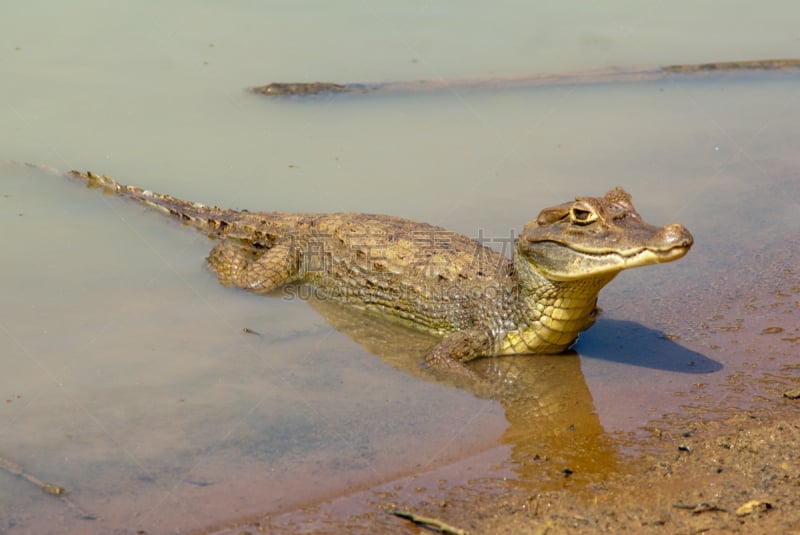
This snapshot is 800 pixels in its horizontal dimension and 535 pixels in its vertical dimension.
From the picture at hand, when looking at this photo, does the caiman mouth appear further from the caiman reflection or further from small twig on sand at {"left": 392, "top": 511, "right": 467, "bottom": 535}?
small twig on sand at {"left": 392, "top": 511, "right": 467, "bottom": 535}

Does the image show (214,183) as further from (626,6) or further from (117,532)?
(626,6)

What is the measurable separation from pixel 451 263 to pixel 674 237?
2.00 metres

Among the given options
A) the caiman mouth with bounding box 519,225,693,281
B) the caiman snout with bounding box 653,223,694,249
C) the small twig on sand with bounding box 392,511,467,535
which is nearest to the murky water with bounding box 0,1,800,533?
the small twig on sand with bounding box 392,511,467,535

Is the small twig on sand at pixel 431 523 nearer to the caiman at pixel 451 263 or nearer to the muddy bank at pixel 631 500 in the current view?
the muddy bank at pixel 631 500

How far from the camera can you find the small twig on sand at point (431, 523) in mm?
4434

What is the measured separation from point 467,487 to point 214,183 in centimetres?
517

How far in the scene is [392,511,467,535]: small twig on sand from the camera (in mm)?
4434

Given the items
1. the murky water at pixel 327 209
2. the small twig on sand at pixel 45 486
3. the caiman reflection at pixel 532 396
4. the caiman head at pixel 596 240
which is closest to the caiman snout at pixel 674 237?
the caiman head at pixel 596 240

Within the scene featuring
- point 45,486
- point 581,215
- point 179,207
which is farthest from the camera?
point 179,207

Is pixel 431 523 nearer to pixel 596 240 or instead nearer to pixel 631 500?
pixel 631 500

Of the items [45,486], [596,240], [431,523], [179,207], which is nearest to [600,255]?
[596,240]

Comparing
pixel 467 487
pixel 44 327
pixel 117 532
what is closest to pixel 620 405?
pixel 467 487

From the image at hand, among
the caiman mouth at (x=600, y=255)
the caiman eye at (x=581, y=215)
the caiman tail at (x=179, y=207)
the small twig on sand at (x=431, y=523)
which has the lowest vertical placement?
the small twig on sand at (x=431, y=523)

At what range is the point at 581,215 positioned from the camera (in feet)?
20.8
